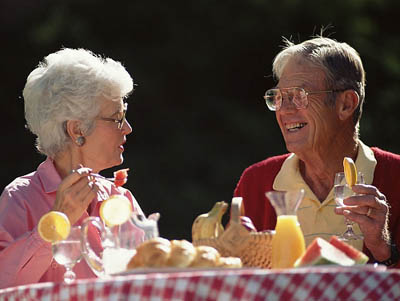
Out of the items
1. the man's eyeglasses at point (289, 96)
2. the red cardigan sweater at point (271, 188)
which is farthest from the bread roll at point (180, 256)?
the man's eyeglasses at point (289, 96)

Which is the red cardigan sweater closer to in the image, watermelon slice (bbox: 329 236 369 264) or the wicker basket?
the wicker basket

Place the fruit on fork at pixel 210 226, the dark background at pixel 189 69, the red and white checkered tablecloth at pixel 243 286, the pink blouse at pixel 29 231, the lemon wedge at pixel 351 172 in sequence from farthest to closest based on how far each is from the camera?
the dark background at pixel 189 69 < the pink blouse at pixel 29 231 < the lemon wedge at pixel 351 172 < the fruit on fork at pixel 210 226 < the red and white checkered tablecloth at pixel 243 286

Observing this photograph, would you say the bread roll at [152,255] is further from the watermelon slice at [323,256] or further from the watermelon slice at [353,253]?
the watermelon slice at [353,253]

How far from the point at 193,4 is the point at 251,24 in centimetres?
75

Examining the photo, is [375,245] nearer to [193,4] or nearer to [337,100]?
[337,100]

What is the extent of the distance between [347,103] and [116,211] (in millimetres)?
1601

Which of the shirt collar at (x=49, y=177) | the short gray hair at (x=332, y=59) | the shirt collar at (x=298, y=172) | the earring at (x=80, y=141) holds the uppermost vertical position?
the short gray hair at (x=332, y=59)

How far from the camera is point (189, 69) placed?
10094 millimetres

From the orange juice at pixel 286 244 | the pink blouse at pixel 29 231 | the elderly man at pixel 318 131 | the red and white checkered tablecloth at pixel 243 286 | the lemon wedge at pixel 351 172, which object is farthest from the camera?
the elderly man at pixel 318 131

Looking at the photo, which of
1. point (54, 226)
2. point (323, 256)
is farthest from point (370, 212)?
point (54, 226)

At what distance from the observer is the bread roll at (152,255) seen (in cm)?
241

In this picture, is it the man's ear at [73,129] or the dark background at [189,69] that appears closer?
the man's ear at [73,129]

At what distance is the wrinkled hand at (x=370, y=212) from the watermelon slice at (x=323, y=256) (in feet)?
2.04

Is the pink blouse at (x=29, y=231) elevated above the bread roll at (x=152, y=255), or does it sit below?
below
